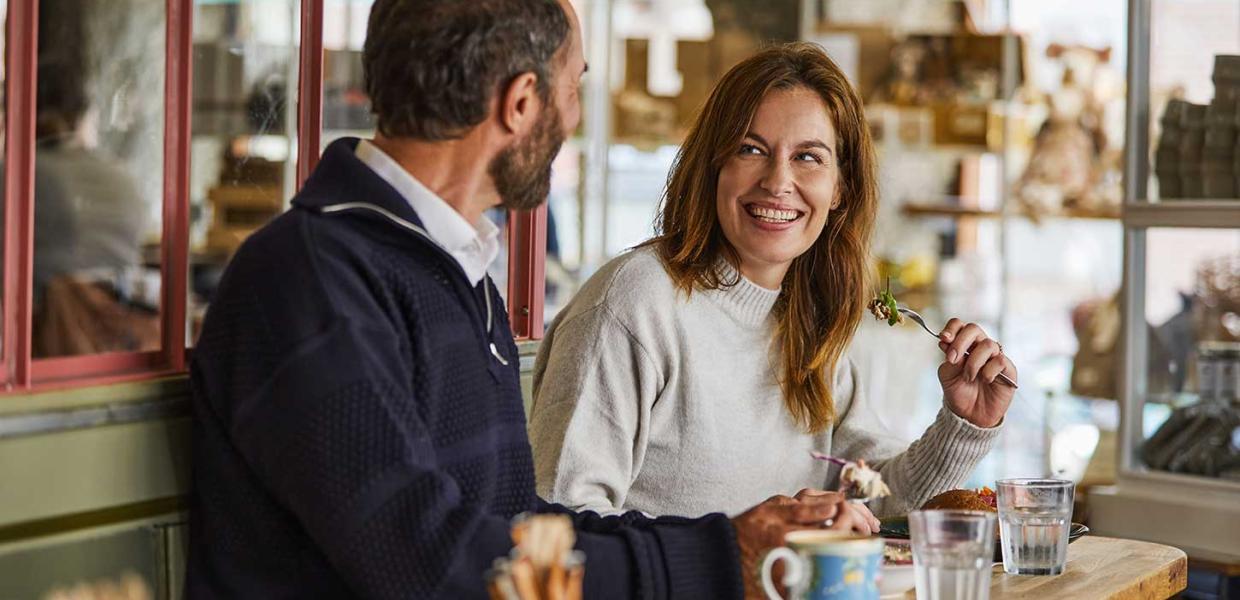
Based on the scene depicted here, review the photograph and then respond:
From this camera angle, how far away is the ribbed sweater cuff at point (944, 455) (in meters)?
1.86

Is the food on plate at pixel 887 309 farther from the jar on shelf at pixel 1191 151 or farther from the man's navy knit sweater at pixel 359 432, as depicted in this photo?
the jar on shelf at pixel 1191 151

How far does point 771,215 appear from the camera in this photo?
1870 mm

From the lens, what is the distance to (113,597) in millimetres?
1298

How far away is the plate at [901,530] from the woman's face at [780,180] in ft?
1.20

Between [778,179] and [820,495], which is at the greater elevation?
[778,179]

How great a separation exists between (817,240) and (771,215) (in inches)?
6.7

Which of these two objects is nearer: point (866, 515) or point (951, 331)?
point (866, 515)

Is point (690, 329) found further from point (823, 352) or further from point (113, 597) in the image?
point (113, 597)

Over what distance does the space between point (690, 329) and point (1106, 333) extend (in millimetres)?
2593

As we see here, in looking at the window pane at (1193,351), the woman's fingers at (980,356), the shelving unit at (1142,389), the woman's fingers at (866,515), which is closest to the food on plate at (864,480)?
the woman's fingers at (866,515)

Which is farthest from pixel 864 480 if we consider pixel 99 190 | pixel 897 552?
pixel 99 190

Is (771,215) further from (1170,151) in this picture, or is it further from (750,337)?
(1170,151)

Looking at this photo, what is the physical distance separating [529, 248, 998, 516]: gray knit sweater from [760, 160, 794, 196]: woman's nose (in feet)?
0.44

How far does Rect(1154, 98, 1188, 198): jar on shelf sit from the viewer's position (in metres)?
3.21
